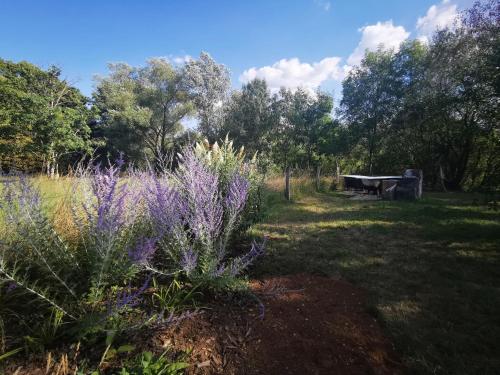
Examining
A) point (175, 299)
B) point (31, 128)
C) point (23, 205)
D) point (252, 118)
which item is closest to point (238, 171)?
point (175, 299)

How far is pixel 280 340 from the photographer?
5.57ft

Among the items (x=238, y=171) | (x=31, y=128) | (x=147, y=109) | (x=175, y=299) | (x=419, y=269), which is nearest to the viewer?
(x=175, y=299)

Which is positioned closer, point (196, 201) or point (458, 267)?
point (196, 201)

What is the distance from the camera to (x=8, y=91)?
12969 millimetres

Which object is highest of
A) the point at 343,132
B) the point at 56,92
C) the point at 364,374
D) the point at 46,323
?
the point at 56,92

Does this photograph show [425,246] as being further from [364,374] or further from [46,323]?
[46,323]

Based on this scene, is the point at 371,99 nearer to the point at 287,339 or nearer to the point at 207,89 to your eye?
Answer: the point at 207,89

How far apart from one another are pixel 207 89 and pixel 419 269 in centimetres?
2531

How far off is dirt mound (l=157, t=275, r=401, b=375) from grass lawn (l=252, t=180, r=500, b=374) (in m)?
0.23

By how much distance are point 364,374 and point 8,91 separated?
18.8 m

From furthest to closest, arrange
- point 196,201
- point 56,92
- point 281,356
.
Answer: point 56,92 < point 196,201 < point 281,356

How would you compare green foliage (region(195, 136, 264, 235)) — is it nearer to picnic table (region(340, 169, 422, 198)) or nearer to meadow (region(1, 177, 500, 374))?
meadow (region(1, 177, 500, 374))

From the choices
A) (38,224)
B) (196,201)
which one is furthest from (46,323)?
→ (196,201)

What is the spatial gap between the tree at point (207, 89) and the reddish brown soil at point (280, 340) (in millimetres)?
22903
